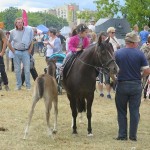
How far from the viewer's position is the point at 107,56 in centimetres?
870

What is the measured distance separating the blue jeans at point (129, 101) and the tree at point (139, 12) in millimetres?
25271

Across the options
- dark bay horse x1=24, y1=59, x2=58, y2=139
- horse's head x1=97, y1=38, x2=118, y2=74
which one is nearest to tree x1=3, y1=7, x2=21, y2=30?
dark bay horse x1=24, y1=59, x2=58, y2=139

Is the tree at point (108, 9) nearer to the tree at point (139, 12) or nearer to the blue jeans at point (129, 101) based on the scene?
the tree at point (139, 12)

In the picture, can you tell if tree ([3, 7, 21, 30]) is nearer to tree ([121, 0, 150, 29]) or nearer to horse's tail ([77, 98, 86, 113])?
tree ([121, 0, 150, 29])

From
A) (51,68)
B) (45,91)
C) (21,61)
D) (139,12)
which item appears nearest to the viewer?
(45,91)

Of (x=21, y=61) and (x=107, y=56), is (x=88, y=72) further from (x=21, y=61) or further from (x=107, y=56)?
(x=21, y=61)

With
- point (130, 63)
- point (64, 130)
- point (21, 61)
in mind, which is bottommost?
point (64, 130)

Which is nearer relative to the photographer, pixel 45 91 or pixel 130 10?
pixel 45 91

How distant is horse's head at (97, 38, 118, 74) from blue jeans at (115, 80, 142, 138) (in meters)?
0.41

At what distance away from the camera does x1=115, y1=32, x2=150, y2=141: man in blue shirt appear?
28.3 feet

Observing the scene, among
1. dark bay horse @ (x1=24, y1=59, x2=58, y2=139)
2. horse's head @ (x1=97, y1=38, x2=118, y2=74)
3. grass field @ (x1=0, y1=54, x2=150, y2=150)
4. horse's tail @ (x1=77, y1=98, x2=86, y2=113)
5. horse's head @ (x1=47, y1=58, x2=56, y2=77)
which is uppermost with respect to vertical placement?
horse's head @ (x1=97, y1=38, x2=118, y2=74)

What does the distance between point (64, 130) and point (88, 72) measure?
57.9 inches

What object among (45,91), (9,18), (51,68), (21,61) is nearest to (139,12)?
(21,61)

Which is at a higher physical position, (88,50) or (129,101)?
(88,50)
